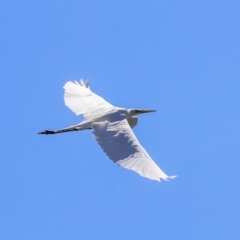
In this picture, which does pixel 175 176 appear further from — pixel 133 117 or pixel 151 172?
pixel 133 117

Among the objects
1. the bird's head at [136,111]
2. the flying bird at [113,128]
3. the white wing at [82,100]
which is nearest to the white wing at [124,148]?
the flying bird at [113,128]

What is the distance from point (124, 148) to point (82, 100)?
185 inches

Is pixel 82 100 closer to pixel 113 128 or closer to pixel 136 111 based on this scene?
pixel 136 111

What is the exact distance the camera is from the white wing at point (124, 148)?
16984 mm

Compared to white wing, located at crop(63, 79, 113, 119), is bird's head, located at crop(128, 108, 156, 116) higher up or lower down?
lower down

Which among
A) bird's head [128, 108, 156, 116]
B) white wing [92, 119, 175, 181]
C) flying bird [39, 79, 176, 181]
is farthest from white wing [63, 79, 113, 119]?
white wing [92, 119, 175, 181]

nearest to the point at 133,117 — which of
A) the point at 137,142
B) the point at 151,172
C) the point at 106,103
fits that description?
the point at 106,103

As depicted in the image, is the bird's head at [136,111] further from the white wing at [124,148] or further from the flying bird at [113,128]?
the white wing at [124,148]

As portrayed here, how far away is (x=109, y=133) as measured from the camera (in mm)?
18672

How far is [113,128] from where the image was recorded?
1902cm

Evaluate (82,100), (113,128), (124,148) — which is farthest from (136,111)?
(124,148)

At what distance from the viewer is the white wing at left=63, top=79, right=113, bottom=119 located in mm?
21438

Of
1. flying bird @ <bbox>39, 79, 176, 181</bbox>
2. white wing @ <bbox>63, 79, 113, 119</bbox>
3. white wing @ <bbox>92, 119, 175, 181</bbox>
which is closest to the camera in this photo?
white wing @ <bbox>92, 119, 175, 181</bbox>

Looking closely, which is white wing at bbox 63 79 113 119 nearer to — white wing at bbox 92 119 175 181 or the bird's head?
the bird's head
